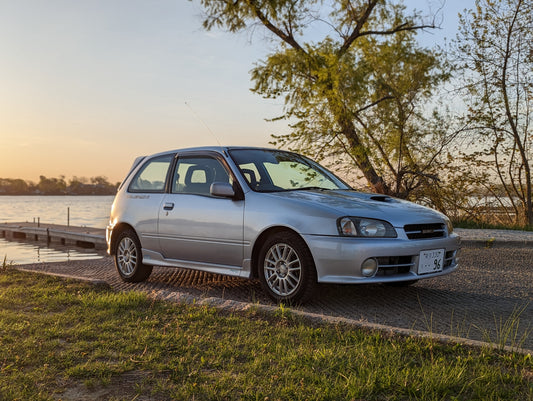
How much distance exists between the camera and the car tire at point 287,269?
547 centimetres

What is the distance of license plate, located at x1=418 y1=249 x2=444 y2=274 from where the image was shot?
5.64 meters

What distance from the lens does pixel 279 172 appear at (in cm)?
664

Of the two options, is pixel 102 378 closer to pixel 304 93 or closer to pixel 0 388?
pixel 0 388

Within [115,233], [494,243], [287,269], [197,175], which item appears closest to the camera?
[287,269]

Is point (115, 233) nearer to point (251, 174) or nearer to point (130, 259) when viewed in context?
point (130, 259)

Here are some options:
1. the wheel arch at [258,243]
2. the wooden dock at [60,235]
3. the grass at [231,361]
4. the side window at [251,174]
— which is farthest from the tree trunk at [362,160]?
the grass at [231,361]

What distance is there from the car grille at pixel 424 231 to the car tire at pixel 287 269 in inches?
41.7

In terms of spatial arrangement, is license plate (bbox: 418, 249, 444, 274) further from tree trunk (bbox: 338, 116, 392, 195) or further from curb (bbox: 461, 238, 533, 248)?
tree trunk (bbox: 338, 116, 392, 195)

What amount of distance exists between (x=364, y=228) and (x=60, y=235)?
79.1 ft

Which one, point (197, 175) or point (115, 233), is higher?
point (197, 175)

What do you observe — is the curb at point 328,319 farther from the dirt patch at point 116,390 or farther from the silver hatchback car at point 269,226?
the dirt patch at point 116,390

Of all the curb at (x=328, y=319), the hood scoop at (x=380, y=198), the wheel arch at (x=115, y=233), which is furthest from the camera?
the wheel arch at (x=115, y=233)

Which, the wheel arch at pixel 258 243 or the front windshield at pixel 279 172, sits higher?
the front windshield at pixel 279 172

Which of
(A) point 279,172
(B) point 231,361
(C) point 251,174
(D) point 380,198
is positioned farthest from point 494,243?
(B) point 231,361
